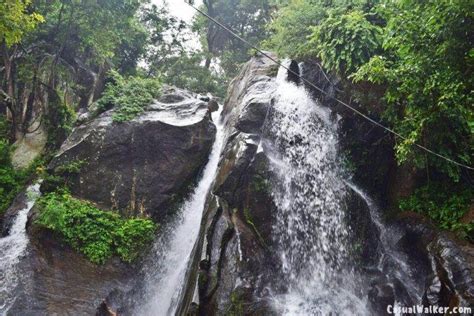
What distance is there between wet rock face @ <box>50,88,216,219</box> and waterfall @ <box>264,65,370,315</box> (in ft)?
8.74

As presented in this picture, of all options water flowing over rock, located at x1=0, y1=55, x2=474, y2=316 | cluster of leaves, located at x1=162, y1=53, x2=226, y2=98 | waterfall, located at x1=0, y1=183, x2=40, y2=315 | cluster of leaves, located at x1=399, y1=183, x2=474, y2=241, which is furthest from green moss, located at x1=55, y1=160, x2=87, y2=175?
cluster of leaves, located at x1=162, y1=53, x2=226, y2=98

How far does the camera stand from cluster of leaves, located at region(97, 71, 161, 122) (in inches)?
435

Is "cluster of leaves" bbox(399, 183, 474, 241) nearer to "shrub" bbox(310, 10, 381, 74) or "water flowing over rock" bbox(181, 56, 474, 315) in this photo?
"water flowing over rock" bbox(181, 56, 474, 315)

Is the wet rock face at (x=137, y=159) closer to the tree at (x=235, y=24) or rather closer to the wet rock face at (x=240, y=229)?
the wet rock face at (x=240, y=229)

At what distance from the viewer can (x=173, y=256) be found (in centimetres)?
945

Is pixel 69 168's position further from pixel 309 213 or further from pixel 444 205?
pixel 444 205

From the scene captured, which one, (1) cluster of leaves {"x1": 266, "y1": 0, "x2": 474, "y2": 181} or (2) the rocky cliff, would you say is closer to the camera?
(1) cluster of leaves {"x1": 266, "y1": 0, "x2": 474, "y2": 181}

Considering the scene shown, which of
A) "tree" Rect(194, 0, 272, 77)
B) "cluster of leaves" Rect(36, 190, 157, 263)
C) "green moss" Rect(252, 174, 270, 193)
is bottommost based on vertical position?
"cluster of leaves" Rect(36, 190, 157, 263)

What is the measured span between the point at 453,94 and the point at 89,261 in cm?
910

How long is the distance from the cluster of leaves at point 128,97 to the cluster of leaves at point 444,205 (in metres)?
8.60

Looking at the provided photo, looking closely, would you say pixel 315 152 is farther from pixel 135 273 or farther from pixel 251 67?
pixel 135 273

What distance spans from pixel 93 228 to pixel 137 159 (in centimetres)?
245

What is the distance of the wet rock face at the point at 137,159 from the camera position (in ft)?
32.8

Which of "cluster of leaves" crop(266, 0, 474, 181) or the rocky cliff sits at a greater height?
"cluster of leaves" crop(266, 0, 474, 181)
